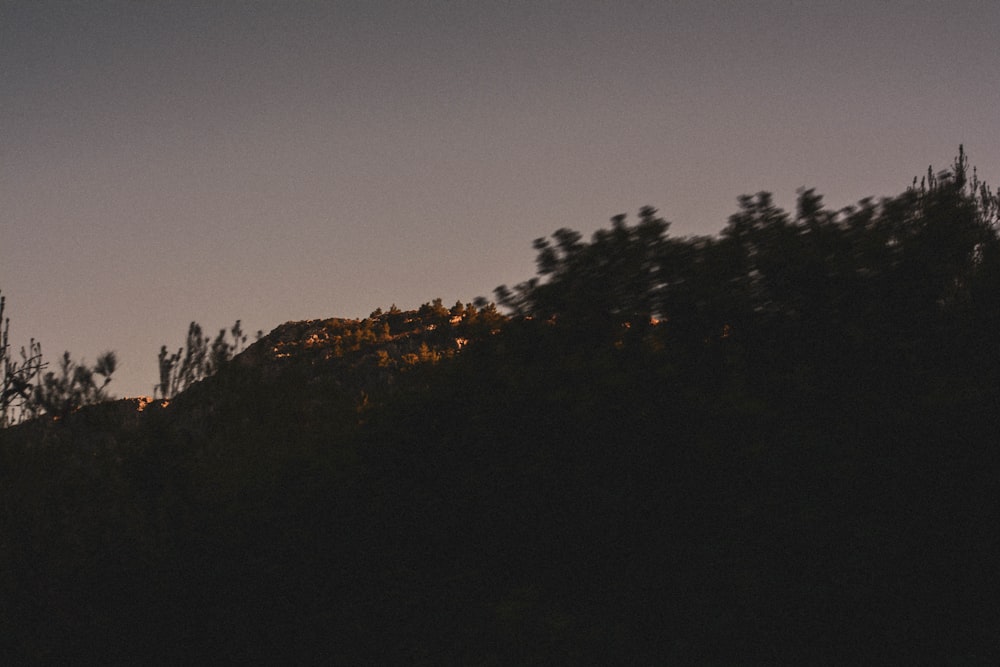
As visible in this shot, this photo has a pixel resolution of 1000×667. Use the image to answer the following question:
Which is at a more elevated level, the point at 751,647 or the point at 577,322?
the point at 577,322

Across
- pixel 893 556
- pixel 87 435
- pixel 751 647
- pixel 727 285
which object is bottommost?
pixel 751 647

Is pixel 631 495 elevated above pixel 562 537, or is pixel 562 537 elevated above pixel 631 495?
pixel 631 495

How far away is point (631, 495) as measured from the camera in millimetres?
7707

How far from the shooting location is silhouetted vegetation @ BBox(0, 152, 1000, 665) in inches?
295

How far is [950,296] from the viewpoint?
8.58 meters

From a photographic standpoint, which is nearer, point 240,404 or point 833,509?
point 833,509

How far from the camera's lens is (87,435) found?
11.4 m

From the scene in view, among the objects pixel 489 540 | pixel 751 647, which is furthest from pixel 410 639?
pixel 751 647

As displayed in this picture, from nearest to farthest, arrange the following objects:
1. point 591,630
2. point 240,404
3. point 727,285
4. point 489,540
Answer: point 591,630, point 489,540, point 727,285, point 240,404

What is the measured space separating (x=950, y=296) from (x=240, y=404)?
7.91 meters

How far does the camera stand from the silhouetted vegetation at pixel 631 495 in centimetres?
748

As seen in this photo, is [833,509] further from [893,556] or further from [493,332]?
[493,332]

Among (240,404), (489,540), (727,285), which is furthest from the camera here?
(240,404)

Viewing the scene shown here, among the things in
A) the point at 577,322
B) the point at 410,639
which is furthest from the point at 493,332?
the point at 410,639
